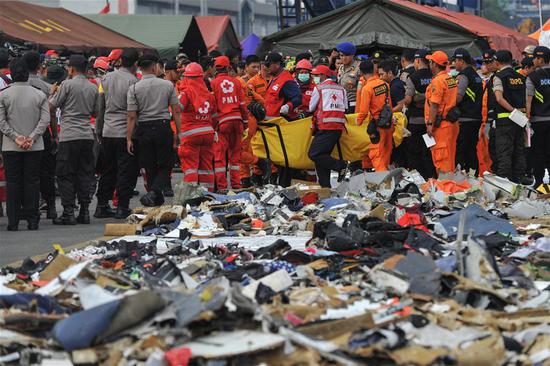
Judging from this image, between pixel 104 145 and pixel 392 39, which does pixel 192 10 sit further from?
pixel 104 145

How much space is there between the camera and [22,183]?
44.7ft

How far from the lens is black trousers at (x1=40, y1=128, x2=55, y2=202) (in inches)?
582

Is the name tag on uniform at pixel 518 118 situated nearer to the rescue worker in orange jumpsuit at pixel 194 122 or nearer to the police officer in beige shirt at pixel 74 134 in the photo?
the rescue worker in orange jumpsuit at pixel 194 122

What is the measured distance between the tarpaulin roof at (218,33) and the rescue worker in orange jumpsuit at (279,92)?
2213cm

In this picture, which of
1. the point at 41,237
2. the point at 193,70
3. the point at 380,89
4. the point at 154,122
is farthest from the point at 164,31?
the point at 41,237

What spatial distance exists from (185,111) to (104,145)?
1.17 meters

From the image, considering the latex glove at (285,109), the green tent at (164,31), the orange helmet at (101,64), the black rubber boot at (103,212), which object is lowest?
the black rubber boot at (103,212)

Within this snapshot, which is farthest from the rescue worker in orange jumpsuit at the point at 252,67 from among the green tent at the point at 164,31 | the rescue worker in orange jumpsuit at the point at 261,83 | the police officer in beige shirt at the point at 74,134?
the green tent at the point at 164,31

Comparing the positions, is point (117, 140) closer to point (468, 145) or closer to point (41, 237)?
point (41, 237)

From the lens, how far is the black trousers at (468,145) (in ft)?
55.4

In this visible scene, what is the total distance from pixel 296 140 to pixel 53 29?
12.3 metres

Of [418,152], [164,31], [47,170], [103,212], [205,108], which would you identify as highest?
[164,31]

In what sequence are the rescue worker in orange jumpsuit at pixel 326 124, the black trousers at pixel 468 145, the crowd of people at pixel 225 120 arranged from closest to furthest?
the crowd of people at pixel 225 120 < the rescue worker in orange jumpsuit at pixel 326 124 < the black trousers at pixel 468 145

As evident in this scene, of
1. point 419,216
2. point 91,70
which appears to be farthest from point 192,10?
point 419,216
